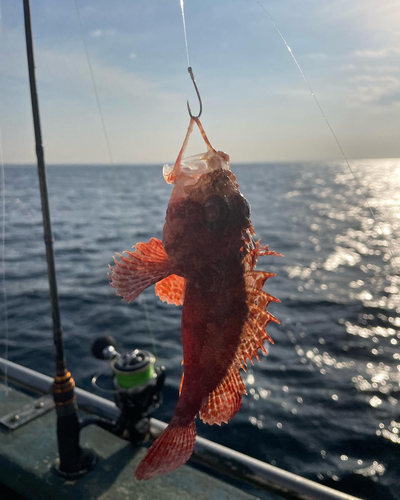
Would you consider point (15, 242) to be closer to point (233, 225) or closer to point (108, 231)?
point (108, 231)

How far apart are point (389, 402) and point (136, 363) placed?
6.54 metres

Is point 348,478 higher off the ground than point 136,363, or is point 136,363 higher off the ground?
point 136,363

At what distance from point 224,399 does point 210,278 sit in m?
0.70

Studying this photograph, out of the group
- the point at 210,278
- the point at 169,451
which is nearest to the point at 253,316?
the point at 210,278

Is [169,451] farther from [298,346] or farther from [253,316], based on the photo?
[298,346]

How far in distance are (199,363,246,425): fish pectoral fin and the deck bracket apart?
378cm

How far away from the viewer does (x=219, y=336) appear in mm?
2383

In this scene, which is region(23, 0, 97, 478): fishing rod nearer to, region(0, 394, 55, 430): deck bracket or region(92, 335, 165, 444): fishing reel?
region(92, 335, 165, 444): fishing reel

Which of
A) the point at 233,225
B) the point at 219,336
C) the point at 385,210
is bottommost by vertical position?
the point at 385,210

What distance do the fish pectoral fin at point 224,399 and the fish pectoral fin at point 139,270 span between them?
0.69m

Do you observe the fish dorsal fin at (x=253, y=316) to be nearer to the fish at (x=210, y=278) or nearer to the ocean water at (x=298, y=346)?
the fish at (x=210, y=278)

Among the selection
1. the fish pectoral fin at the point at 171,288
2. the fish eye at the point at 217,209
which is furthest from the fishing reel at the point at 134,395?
the fish eye at the point at 217,209

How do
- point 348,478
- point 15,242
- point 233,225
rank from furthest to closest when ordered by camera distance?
1. point 15,242
2. point 348,478
3. point 233,225

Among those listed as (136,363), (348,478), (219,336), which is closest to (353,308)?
(348,478)
